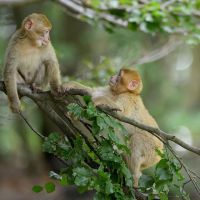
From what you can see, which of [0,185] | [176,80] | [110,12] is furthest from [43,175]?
[110,12]

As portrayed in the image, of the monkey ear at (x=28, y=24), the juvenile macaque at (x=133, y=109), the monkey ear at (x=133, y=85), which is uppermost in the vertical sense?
the monkey ear at (x=28, y=24)

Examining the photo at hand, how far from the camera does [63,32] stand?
14430 millimetres

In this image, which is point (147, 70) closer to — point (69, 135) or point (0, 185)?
point (0, 185)

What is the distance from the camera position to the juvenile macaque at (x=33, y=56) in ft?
19.9

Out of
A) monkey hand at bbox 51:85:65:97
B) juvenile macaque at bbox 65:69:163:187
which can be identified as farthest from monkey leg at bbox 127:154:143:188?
monkey hand at bbox 51:85:65:97

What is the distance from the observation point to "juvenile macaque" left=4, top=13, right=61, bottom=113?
608 centimetres

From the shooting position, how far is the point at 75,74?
1203cm

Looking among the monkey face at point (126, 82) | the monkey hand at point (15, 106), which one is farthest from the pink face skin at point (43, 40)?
the monkey face at point (126, 82)

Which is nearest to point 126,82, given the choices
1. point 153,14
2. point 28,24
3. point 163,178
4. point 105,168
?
point 28,24

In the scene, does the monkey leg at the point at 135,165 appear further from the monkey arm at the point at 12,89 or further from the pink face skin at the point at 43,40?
the pink face skin at the point at 43,40

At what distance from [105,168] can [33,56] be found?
83.3 inches

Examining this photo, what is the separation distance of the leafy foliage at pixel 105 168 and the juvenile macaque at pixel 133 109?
4.56 feet

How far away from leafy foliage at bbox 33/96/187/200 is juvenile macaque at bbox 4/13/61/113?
1421 mm

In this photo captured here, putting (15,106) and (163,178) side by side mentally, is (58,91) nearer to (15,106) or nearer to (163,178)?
(15,106)
